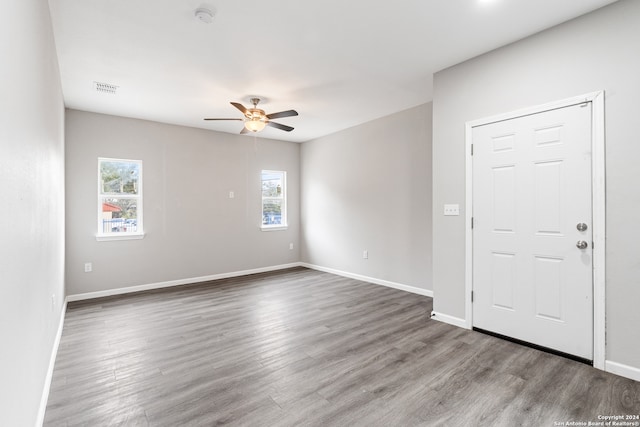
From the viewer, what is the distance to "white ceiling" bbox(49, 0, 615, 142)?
239 cm

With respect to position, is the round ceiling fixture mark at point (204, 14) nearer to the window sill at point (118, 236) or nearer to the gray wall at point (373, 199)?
the gray wall at point (373, 199)

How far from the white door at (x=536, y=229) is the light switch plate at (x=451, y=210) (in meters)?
0.18

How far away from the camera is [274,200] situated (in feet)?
21.9

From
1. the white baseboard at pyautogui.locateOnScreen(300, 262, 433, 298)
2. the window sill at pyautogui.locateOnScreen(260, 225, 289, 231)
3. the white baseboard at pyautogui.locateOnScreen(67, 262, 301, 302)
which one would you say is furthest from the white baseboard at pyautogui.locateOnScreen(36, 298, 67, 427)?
the white baseboard at pyautogui.locateOnScreen(300, 262, 433, 298)

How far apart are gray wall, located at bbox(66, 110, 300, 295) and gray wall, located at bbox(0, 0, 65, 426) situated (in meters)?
2.76

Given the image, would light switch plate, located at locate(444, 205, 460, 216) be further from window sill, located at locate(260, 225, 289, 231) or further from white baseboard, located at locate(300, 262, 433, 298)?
window sill, located at locate(260, 225, 289, 231)

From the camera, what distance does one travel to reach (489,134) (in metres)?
3.06

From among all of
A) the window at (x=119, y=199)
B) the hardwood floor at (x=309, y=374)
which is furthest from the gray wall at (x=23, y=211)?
the window at (x=119, y=199)

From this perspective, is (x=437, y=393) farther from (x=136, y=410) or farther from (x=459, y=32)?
(x=459, y=32)

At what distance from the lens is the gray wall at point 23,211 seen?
115 centimetres

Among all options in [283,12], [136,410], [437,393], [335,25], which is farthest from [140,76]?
[437,393]

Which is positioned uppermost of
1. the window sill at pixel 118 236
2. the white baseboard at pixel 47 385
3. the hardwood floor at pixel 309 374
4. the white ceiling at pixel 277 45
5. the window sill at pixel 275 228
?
the white ceiling at pixel 277 45

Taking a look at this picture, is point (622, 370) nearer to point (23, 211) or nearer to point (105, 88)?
point (23, 211)

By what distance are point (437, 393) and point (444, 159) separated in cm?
232
